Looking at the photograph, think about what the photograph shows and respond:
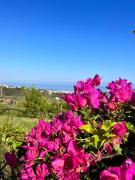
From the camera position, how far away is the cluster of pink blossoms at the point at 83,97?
213 cm

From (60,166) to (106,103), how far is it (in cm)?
86

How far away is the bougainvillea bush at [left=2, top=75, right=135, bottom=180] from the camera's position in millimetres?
1713

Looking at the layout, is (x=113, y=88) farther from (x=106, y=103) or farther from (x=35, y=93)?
(x=35, y=93)

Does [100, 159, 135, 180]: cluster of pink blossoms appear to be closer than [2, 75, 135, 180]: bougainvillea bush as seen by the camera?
Yes

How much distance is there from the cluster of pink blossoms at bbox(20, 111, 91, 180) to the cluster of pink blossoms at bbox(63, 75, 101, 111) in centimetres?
7

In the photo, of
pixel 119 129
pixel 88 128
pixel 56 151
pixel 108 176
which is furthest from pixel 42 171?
pixel 108 176

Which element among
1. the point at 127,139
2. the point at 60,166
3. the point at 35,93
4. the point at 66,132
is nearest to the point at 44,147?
the point at 66,132

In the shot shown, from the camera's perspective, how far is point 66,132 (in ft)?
6.63

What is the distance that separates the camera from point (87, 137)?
6.98 feet

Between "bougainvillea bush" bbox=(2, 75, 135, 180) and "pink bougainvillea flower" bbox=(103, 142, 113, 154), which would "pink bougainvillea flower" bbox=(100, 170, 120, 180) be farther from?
"pink bougainvillea flower" bbox=(103, 142, 113, 154)

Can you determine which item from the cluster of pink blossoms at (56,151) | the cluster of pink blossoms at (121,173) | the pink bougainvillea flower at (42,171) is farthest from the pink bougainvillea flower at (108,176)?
the pink bougainvillea flower at (42,171)

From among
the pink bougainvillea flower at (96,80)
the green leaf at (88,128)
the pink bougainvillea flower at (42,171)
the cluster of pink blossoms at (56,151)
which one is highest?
the pink bougainvillea flower at (96,80)

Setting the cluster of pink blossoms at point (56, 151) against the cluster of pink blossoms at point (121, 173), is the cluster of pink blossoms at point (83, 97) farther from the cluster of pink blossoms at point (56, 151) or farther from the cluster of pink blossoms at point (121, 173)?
the cluster of pink blossoms at point (121, 173)

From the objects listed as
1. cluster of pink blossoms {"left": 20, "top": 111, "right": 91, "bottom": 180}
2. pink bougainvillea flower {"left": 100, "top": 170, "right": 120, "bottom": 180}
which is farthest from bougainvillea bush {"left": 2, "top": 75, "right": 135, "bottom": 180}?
pink bougainvillea flower {"left": 100, "top": 170, "right": 120, "bottom": 180}
